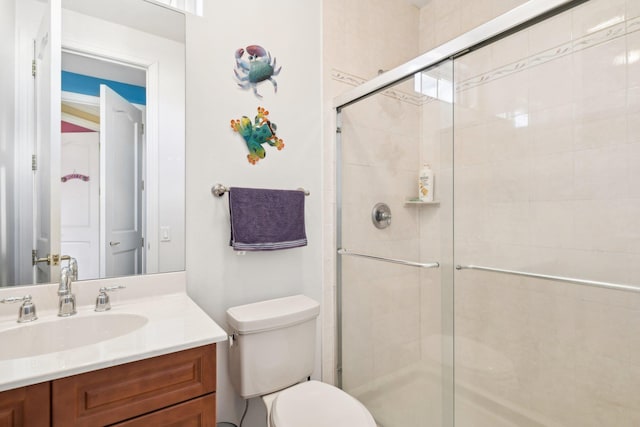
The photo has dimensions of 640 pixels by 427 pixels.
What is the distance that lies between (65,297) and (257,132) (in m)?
0.97

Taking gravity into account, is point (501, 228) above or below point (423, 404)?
above

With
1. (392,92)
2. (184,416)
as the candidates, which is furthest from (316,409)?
(392,92)

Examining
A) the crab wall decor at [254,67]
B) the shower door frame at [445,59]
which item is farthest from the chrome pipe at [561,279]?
the crab wall decor at [254,67]

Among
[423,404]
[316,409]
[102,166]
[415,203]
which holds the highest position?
[102,166]

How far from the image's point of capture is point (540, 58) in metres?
1.20

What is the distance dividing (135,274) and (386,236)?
116cm

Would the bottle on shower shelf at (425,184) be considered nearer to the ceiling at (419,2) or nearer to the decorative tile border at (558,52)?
the decorative tile border at (558,52)

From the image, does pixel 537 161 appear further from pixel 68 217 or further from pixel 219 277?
pixel 68 217

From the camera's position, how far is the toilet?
1.17m

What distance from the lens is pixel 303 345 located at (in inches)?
55.2

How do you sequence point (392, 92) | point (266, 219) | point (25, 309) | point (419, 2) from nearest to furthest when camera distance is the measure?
1. point (25, 309)
2. point (266, 219)
3. point (392, 92)
4. point (419, 2)

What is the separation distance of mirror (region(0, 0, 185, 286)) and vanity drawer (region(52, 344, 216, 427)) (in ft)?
1.73

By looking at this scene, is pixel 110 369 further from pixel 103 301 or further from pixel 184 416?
pixel 103 301

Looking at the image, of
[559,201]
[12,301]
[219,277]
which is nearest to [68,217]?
[12,301]
